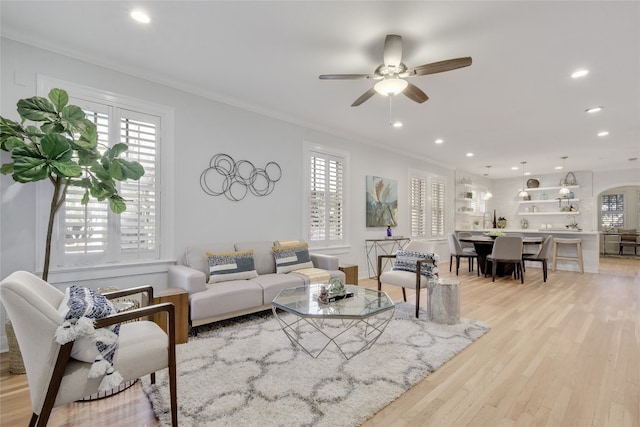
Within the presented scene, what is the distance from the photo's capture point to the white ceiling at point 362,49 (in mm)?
2324

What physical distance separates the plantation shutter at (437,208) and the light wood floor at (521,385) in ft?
13.8

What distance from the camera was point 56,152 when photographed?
228 cm

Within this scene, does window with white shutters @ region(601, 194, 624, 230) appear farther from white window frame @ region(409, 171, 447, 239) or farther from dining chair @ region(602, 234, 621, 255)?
white window frame @ region(409, 171, 447, 239)

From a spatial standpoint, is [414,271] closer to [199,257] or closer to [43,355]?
[199,257]

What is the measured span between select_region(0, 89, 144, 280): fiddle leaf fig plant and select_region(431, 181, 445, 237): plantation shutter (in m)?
7.05

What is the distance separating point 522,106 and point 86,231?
5619mm

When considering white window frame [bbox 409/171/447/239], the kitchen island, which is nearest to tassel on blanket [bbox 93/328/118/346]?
white window frame [bbox 409/171/447/239]

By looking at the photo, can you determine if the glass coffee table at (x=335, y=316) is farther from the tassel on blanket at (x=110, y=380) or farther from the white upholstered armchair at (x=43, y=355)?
the white upholstered armchair at (x=43, y=355)

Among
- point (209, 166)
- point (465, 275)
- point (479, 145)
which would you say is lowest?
point (465, 275)

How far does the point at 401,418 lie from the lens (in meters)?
1.83

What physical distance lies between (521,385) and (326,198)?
3767 millimetres

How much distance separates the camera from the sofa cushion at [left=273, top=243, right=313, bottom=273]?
4.06 metres

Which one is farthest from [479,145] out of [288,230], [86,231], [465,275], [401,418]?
[86,231]

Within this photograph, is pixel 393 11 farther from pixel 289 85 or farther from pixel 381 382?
pixel 381 382
